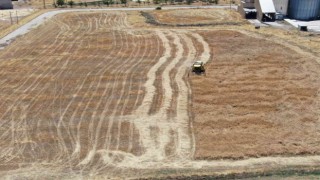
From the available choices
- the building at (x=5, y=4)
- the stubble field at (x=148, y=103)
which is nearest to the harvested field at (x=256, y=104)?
the stubble field at (x=148, y=103)

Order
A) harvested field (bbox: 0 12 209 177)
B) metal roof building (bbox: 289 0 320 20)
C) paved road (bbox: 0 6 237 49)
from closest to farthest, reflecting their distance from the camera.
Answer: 1. harvested field (bbox: 0 12 209 177)
2. paved road (bbox: 0 6 237 49)
3. metal roof building (bbox: 289 0 320 20)

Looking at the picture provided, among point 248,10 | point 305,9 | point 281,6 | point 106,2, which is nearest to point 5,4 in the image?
point 106,2

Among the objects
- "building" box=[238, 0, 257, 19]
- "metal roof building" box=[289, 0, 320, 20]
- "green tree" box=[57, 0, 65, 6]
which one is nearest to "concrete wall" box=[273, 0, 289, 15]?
"metal roof building" box=[289, 0, 320, 20]

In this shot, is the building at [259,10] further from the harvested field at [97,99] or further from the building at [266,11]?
the harvested field at [97,99]

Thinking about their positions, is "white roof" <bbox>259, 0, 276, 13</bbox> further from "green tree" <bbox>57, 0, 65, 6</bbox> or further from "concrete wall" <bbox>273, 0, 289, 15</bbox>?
"green tree" <bbox>57, 0, 65, 6</bbox>

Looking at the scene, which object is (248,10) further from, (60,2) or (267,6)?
(60,2)

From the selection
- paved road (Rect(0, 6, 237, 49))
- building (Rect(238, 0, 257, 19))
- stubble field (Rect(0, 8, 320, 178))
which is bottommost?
stubble field (Rect(0, 8, 320, 178))

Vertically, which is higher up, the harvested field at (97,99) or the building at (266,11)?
the building at (266,11)
